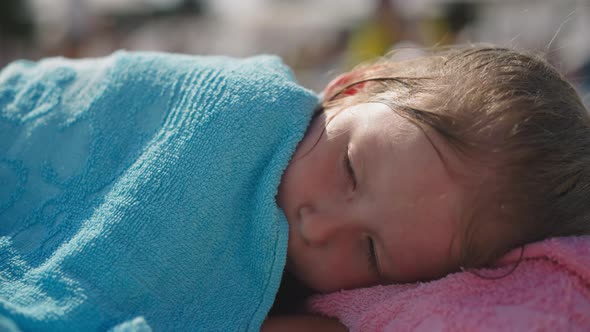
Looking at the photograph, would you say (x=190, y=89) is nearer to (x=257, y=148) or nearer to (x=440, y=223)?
(x=257, y=148)

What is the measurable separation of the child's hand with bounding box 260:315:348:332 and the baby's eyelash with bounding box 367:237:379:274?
0.32 feet

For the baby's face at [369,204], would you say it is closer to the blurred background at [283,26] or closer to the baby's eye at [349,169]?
the baby's eye at [349,169]

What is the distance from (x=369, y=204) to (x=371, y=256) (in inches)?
3.6

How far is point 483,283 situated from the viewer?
31.3 inches

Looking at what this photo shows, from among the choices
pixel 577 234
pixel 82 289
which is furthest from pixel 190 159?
pixel 577 234

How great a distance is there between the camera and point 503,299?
768 millimetres

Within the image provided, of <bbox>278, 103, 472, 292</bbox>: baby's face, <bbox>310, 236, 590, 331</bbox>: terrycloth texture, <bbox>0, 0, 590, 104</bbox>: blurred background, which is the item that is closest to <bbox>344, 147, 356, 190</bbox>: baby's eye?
<bbox>278, 103, 472, 292</bbox>: baby's face

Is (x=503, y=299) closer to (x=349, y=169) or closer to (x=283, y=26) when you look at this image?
(x=349, y=169)

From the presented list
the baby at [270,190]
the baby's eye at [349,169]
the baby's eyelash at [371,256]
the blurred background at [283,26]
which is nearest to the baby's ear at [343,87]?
the baby at [270,190]

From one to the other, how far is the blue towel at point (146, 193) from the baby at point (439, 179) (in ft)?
0.21

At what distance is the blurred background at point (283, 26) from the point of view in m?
3.26

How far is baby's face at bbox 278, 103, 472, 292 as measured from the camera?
2.65ft

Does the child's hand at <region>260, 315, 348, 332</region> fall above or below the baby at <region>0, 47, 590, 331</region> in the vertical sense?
below

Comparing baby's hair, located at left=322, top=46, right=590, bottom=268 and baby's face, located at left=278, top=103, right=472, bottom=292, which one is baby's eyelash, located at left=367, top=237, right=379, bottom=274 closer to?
baby's face, located at left=278, top=103, right=472, bottom=292
